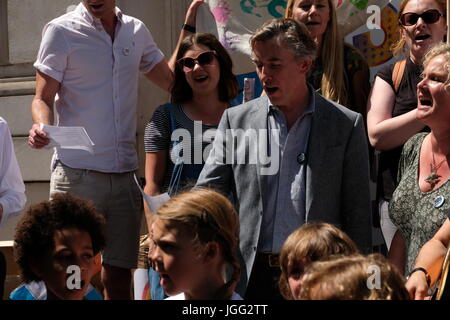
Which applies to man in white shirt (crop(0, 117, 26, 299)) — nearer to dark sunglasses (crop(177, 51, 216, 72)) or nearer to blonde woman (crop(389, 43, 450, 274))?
dark sunglasses (crop(177, 51, 216, 72))

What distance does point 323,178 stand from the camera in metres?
3.89

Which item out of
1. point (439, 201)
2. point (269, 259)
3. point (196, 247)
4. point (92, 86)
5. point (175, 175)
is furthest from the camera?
point (92, 86)

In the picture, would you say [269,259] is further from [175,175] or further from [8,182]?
[8,182]

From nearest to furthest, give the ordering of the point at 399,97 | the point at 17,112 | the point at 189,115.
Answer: the point at 399,97
the point at 189,115
the point at 17,112

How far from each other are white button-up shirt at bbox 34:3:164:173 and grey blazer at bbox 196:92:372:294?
111cm

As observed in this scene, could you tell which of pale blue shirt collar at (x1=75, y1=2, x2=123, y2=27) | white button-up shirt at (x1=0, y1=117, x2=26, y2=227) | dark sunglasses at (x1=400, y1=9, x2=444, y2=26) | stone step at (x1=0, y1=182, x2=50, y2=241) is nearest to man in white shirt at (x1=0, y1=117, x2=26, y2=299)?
white button-up shirt at (x1=0, y1=117, x2=26, y2=227)

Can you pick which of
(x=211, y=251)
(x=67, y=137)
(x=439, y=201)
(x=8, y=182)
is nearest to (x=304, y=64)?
(x=439, y=201)

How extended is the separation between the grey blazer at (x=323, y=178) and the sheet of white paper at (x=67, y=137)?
770 millimetres

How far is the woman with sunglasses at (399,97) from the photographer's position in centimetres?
429

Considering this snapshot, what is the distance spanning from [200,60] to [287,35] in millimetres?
923
